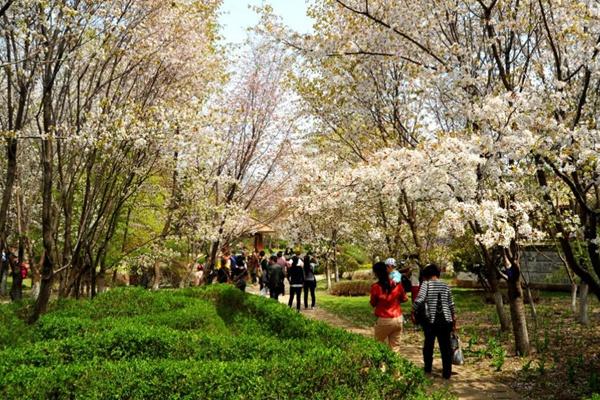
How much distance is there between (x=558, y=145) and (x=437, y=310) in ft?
9.82

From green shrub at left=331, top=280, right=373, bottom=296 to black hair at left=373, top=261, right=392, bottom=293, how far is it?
1530 cm

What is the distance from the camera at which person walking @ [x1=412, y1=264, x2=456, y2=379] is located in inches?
308

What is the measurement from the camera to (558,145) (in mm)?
6691

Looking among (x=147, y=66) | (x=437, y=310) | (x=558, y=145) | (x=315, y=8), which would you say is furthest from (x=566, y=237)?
(x=147, y=66)

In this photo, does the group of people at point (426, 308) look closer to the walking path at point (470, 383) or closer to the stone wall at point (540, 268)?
the walking path at point (470, 383)

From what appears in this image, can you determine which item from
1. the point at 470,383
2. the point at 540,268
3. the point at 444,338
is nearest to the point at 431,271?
the point at 444,338

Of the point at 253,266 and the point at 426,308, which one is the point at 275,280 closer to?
the point at 426,308

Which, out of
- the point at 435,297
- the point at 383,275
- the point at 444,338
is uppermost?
the point at 383,275

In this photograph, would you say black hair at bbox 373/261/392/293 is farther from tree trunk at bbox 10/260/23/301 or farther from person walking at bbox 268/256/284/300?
tree trunk at bbox 10/260/23/301

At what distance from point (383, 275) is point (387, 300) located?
40cm

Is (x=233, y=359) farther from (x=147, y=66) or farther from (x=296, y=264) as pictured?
(x=296, y=264)

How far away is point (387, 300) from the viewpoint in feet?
26.0

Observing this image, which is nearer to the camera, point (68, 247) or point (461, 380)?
point (461, 380)

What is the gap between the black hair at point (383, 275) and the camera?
783cm
